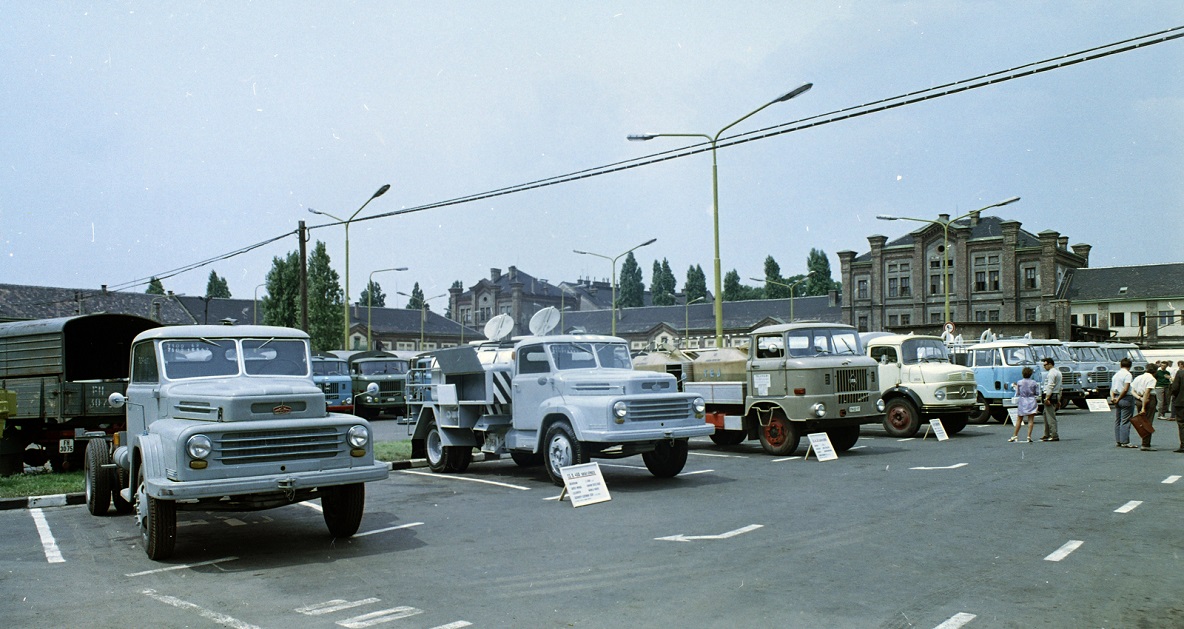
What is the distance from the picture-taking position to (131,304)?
260 feet

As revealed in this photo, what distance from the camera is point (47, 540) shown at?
9.42m

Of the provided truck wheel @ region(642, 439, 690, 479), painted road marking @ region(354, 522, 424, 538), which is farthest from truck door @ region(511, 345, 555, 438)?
painted road marking @ region(354, 522, 424, 538)

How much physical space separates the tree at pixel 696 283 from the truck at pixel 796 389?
93.5 m

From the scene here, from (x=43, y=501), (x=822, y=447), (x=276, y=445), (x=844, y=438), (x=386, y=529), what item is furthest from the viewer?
(x=844, y=438)

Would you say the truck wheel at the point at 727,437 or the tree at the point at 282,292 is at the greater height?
the tree at the point at 282,292

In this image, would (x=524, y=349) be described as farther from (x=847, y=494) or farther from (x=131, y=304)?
(x=131, y=304)

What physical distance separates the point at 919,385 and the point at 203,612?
18.0 m

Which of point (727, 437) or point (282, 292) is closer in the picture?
point (727, 437)

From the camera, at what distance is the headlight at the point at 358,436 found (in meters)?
8.65

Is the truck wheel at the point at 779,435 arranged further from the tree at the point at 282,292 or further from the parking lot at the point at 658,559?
the tree at the point at 282,292

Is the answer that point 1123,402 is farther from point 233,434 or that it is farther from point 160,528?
point 160,528

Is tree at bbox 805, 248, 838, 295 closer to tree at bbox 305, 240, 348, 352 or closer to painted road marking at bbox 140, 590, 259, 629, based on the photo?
tree at bbox 305, 240, 348, 352

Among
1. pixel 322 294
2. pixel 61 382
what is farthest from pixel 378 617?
pixel 322 294

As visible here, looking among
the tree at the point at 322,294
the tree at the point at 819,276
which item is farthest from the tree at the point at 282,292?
the tree at the point at 819,276
